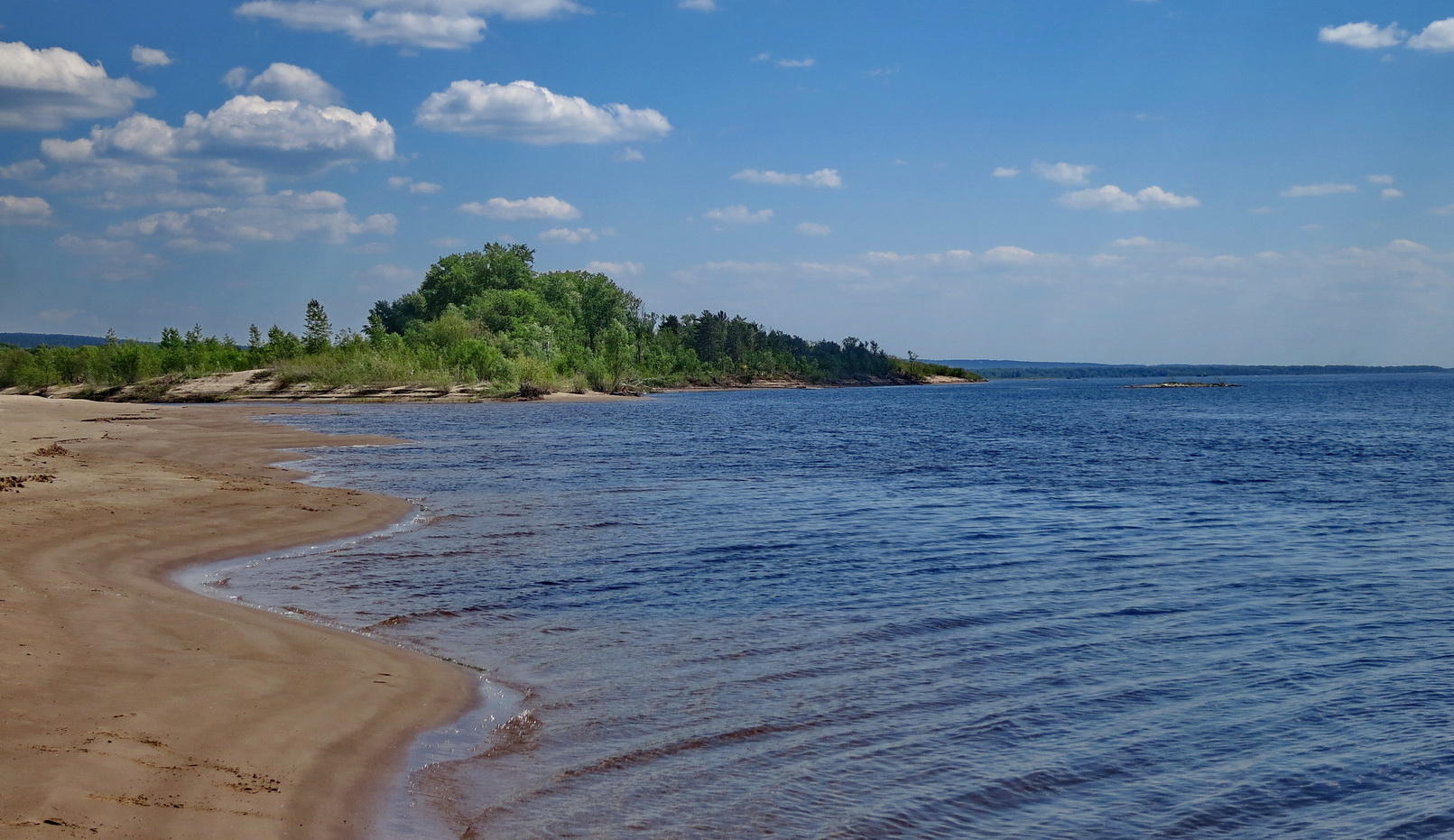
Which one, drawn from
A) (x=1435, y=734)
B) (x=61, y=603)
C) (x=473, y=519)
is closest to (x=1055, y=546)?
(x=1435, y=734)

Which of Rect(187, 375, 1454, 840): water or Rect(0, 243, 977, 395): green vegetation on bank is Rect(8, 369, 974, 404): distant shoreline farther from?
Rect(187, 375, 1454, 840): water

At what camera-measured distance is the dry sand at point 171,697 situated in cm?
659

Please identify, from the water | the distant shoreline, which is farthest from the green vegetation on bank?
the water

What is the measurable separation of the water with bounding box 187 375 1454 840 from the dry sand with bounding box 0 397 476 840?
714mm

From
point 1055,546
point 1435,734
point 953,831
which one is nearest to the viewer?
point 953,831

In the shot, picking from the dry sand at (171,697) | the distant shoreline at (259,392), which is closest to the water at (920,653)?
the dry sand at (171,697)

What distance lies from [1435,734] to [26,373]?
138 meters

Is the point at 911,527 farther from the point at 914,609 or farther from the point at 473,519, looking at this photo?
the point at 473,519

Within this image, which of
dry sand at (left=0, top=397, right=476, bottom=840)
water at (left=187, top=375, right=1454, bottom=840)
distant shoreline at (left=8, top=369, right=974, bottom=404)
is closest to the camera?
dry sand at (left=0, top=397, right=476, bottom=840)

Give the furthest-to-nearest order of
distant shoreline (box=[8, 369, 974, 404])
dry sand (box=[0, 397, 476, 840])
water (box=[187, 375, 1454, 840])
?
distant shoreline (box=[8, 369, 974, 404]) → water (box=[187, 375, 1454, 840]) → dry sand (box=[0, 397, 476, 840])

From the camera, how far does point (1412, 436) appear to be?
5641 cm

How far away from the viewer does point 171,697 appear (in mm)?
8625

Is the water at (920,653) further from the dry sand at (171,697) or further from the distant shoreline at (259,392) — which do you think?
the distant shoreline at (259,392)

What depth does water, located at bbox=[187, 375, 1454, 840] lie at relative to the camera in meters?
7.71
